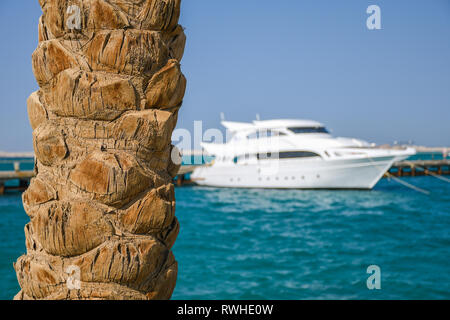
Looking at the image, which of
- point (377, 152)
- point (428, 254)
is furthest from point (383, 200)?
point (428, 254)

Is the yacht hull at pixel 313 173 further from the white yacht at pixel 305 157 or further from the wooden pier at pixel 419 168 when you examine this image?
the wooden pier at pixel 419 168

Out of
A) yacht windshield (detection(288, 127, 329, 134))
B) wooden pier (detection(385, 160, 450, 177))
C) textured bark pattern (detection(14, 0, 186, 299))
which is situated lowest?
wooden pier (detection(385, 160, 450, 177))

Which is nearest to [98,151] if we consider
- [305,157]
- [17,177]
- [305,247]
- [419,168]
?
[305,247]

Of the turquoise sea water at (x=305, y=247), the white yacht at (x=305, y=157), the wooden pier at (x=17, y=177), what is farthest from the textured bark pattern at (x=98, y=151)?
the wooden pier at (x=17, y=177)

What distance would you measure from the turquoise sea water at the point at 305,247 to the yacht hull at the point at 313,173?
2.46m

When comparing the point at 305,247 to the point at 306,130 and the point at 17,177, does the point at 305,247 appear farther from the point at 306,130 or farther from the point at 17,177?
the point at 17,177

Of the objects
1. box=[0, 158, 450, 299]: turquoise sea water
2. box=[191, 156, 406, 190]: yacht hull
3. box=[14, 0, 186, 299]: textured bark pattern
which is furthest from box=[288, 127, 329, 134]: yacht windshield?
box=[14, 0, 186, 299]: textured bark pattern

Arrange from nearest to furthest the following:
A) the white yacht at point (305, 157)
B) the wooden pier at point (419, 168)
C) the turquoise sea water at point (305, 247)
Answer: the turquoise sea water at point (305, 247) → the white yacht at point (305, 157) → the wooden pier at point (419, 168)

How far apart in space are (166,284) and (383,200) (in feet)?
97.9

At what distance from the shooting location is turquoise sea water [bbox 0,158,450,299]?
1002cm

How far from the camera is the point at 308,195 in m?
32.0

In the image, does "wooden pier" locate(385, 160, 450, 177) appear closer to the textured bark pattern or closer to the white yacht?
the white yacht

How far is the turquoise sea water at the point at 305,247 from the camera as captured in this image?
32.9 feet
